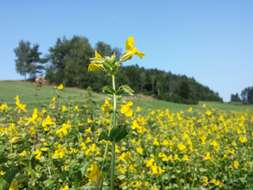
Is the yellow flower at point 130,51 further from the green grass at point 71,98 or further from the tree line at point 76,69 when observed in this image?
the tree line at point 76,69

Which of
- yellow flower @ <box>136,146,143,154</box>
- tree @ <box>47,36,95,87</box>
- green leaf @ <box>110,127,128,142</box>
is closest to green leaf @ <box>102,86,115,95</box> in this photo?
green leaf @ <box>110,127,128,142</box>

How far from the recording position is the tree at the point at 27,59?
162 ft

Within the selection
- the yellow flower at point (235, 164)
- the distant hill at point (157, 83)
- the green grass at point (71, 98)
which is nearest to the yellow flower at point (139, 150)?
the yellow flower at point (235, 164)

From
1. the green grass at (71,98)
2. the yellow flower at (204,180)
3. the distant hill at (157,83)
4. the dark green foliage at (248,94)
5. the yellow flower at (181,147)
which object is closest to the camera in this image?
the yellow flower at (204,180)

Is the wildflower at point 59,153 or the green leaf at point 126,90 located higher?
the green leaf at point 126,90

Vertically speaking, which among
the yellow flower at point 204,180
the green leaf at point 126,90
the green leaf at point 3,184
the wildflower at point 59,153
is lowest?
the yellow flower at point 204,180

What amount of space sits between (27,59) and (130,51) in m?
50.5

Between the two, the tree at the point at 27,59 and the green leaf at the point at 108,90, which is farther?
the tree at the point at 27,59

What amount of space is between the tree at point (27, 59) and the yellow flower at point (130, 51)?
4825 centimetres

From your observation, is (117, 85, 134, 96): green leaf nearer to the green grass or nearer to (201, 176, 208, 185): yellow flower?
(201, 176, 208, 185): yellow flower

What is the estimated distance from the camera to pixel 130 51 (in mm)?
1339

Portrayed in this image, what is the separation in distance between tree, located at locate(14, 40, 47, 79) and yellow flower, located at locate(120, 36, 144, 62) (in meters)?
48.2

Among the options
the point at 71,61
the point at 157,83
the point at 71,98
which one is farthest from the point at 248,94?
the point at 71,98

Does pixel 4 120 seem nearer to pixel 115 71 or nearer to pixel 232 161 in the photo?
pixel 232 161
